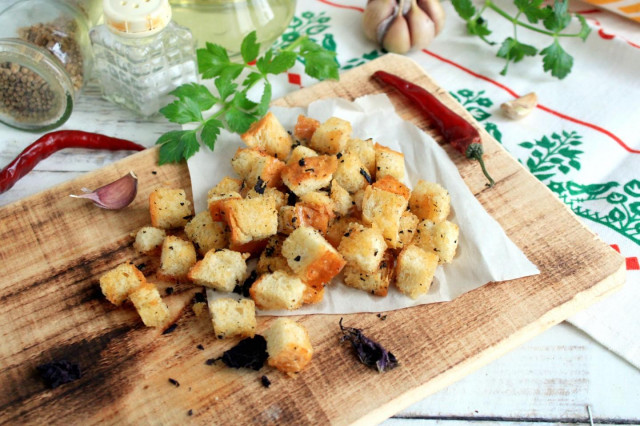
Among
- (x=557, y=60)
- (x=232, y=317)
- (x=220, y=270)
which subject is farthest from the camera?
(x=557, y=60)

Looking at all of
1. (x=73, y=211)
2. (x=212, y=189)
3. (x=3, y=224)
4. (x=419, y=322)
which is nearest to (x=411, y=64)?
(x=212, y=189)

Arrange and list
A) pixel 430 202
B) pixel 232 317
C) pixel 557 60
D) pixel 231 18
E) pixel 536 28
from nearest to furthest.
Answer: pixel 232 317 → pixel 430 202 → pixel 231 18 → pixel 557 60 → pixel 536 28

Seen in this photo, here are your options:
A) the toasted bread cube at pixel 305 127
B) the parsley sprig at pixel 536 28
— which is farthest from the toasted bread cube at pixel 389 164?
the parsley sprig at pixel 536 28

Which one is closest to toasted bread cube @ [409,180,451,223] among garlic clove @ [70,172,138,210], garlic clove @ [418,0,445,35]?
garlic clove @ [70,172,138,210]

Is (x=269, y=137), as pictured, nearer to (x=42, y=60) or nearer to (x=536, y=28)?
(x=42, y=60)

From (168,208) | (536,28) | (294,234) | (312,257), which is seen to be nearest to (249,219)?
(294,234)

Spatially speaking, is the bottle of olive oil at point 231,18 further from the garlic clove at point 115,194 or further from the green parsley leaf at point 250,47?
the garlic clove at point 115,194
